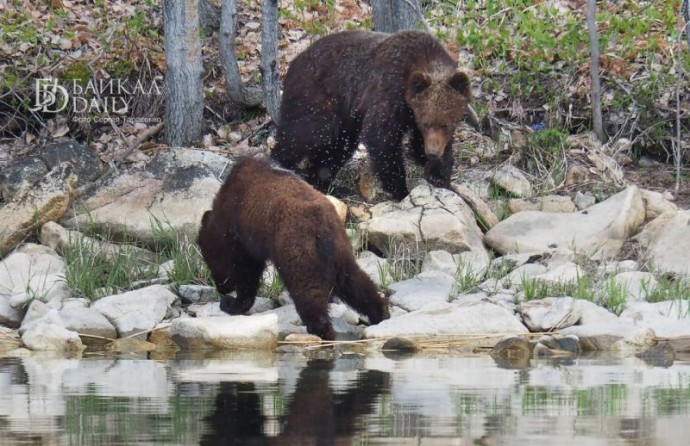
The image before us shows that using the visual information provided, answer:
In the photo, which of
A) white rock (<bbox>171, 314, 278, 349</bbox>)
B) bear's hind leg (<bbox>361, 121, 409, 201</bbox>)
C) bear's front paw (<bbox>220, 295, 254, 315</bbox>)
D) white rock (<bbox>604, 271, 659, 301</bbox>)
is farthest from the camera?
bear's hind leg (<bbox>361, 121, 409, 201</bbox>)

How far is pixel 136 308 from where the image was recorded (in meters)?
8.66

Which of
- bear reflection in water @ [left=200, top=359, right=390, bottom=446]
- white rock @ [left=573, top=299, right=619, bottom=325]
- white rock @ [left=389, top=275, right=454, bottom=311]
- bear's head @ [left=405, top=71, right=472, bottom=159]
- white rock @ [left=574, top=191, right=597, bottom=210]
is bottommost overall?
bear reflection in water @ [left=200, top=359, right=390, bottom=446]

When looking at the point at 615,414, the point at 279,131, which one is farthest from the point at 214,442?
the point at 279,131

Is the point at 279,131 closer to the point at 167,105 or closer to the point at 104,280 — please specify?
the point at 167,105

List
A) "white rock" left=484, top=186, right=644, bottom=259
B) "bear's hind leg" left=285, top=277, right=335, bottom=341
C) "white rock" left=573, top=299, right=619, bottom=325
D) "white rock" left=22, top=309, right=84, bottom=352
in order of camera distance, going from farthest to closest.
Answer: "white rock" left=484, top=186, right=644, bottom=259, "white rock" left=573, top=299, right=619, bottom=325, "white rock" left=22, top=309, right=84, bottom=352, "bear's hind leg" left=285, top=277, right=335, bottom=341

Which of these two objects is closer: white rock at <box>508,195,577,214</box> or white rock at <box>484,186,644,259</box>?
white rock at <box>484,186,644,259</box>

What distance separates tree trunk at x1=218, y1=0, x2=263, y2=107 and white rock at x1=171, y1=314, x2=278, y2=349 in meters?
5.76

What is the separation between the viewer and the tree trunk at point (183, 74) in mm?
12711

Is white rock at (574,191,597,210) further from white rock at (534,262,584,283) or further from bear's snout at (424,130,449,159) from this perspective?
white rock at (534,262,584,283)

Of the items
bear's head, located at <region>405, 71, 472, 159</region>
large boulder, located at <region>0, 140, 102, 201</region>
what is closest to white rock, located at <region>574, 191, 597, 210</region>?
bear's head, located at <region>405, 71, 472, 159</region>

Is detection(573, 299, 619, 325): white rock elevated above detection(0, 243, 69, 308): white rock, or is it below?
below

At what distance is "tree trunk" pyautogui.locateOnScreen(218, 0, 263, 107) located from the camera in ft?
43.5

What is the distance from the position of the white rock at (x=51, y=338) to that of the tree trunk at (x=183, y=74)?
509 centimetres

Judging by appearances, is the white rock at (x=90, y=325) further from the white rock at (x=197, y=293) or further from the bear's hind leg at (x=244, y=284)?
the white rock at (x=197, y=293)
